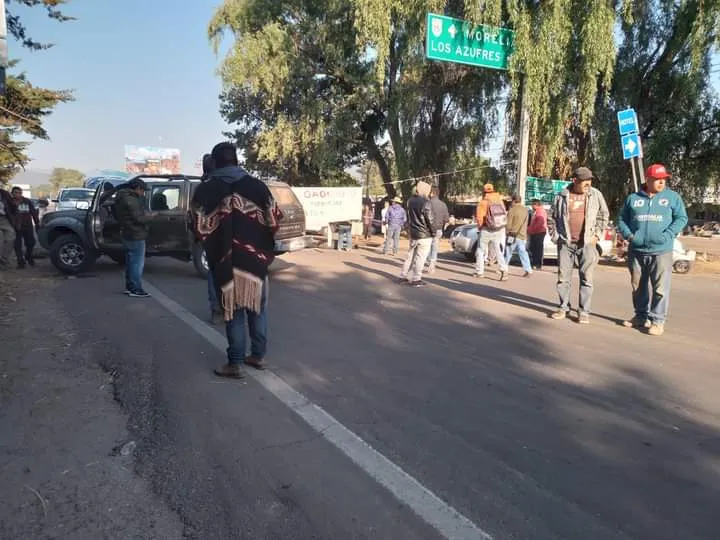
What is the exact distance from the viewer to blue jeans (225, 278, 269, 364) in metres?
4.68

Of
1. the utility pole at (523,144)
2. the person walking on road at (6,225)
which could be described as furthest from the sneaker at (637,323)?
the person walking on road at (6,225)

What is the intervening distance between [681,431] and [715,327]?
3.96m

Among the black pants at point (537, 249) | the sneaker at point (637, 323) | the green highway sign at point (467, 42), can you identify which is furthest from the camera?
the green highway sign at point (467, 42)

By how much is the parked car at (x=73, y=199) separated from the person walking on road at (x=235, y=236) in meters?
18.2

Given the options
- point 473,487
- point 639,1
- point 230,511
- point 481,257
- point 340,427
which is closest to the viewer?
point 230,511

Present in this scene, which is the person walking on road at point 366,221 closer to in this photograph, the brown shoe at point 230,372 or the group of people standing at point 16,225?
the group of people standing at point 16,225

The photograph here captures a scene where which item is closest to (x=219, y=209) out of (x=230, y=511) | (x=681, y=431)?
(x=230, y=511)

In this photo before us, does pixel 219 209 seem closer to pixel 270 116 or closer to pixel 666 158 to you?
pixel 666 158

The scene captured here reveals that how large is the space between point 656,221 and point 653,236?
0.56ft

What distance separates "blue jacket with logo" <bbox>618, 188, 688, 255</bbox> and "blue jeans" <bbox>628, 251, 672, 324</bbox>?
108mm

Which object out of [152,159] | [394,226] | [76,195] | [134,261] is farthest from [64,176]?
[134,261]

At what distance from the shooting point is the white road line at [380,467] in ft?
8.77

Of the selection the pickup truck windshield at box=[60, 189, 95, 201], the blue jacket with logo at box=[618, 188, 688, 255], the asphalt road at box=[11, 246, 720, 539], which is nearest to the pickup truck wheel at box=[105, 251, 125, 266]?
the asphalt road at box=[11, 246, 720, 539]

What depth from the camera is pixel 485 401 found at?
4.29 metres
